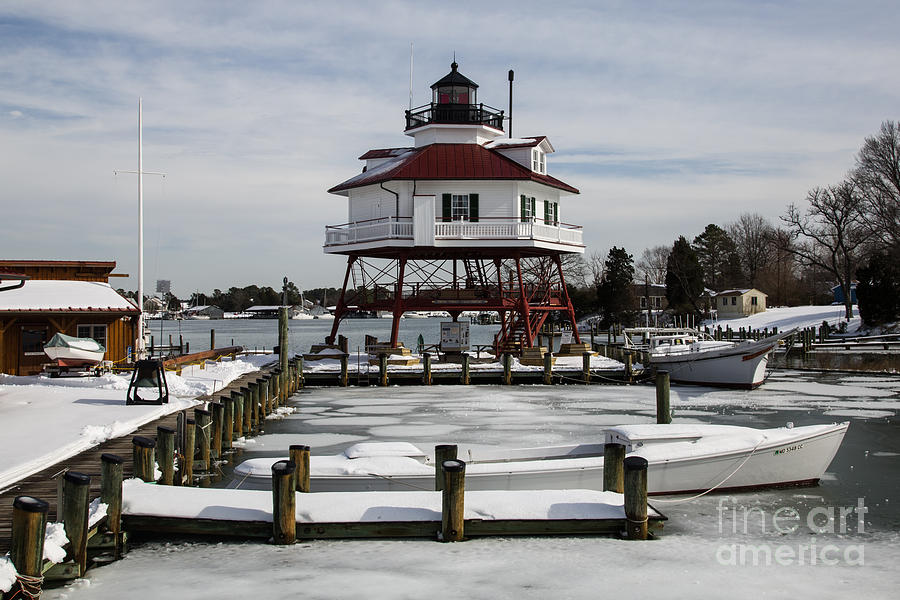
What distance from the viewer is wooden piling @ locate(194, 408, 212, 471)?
16359 mm

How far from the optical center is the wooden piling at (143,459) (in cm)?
1232

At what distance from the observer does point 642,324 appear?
309 ft

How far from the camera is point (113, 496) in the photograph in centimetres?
1062

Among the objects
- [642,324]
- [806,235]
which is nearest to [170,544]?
[806,235]

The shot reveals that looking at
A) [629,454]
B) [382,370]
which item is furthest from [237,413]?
[382,370]

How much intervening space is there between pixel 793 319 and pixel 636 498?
2718 inches

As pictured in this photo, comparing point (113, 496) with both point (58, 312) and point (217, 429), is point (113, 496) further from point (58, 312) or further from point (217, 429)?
point (58, 312)

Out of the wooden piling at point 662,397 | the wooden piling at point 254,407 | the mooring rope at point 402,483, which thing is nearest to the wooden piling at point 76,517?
the mooring rope at point 402,483

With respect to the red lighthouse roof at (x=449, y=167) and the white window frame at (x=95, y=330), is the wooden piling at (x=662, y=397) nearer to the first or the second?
the red lighthouse roof at (x=449, y=167)

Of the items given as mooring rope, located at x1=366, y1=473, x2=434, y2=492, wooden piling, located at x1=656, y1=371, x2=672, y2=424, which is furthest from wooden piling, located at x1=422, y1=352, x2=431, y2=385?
mooring rope, located at x1=366, y1=473, x2=434, y2=492

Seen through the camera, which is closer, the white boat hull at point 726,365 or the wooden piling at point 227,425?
the wooden piling at point 227,425

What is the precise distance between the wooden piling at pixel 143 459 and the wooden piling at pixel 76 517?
8.90 feet

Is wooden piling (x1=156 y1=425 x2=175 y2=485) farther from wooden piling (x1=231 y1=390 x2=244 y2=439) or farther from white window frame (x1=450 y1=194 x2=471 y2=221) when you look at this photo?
white window frame (x1=450 y1=194 x2=471 y2=221)

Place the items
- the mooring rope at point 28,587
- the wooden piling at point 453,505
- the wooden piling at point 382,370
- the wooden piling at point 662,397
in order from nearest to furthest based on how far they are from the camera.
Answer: the mooring rope at point 28,587
the wooden piling at point 453,505
the wooden piling at point 662,397
the wooden piling at point 382,370
